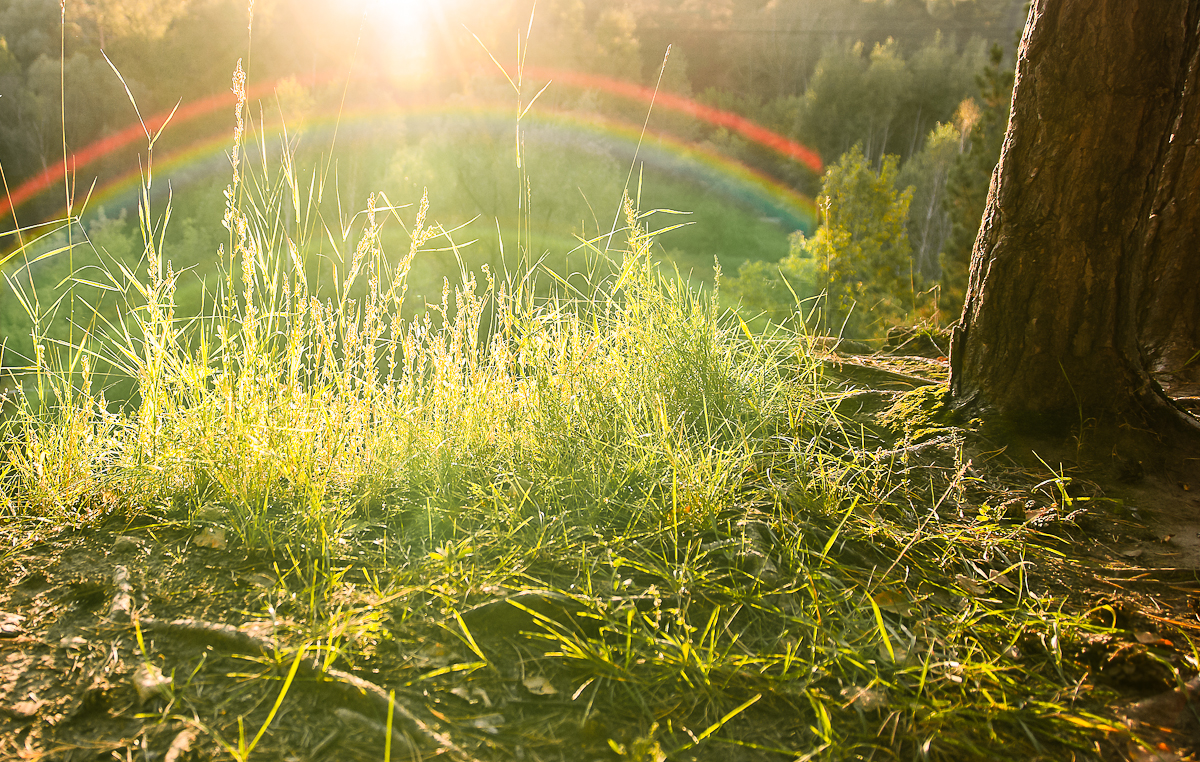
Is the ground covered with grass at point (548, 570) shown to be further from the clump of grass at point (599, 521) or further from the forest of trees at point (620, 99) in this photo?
the forest of trees at point (620, 99)

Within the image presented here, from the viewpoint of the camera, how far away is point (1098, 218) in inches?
87.4

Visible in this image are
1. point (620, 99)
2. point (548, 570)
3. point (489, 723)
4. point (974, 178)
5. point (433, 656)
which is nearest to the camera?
point (489, 723)

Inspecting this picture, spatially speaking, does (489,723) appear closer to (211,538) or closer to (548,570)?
(548,570)

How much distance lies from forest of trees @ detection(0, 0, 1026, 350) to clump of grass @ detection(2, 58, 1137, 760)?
12.1ft

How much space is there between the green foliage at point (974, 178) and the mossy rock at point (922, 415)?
376 inches

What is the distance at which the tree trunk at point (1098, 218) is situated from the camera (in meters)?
2.18

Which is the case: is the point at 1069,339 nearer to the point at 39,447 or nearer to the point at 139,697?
the point at 139,697

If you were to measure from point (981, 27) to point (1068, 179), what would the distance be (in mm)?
63360

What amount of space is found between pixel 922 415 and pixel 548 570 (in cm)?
167

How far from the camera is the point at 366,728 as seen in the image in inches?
45.9

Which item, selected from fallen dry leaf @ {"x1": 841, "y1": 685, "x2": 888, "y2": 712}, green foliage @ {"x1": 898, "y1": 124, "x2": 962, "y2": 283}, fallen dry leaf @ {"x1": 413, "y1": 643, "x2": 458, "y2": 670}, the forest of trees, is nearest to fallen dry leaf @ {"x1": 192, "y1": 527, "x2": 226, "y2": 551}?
fallen dry leaf @ {"x1": 413, "y1": 643, "x2": 458, "y2": 670}

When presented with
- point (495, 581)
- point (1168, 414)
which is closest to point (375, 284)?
point (495, 581)

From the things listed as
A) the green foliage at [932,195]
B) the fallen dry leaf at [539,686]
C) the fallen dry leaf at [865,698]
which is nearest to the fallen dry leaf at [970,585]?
the fallen dry leaf at [865,698]

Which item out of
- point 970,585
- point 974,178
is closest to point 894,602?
point 970,585
